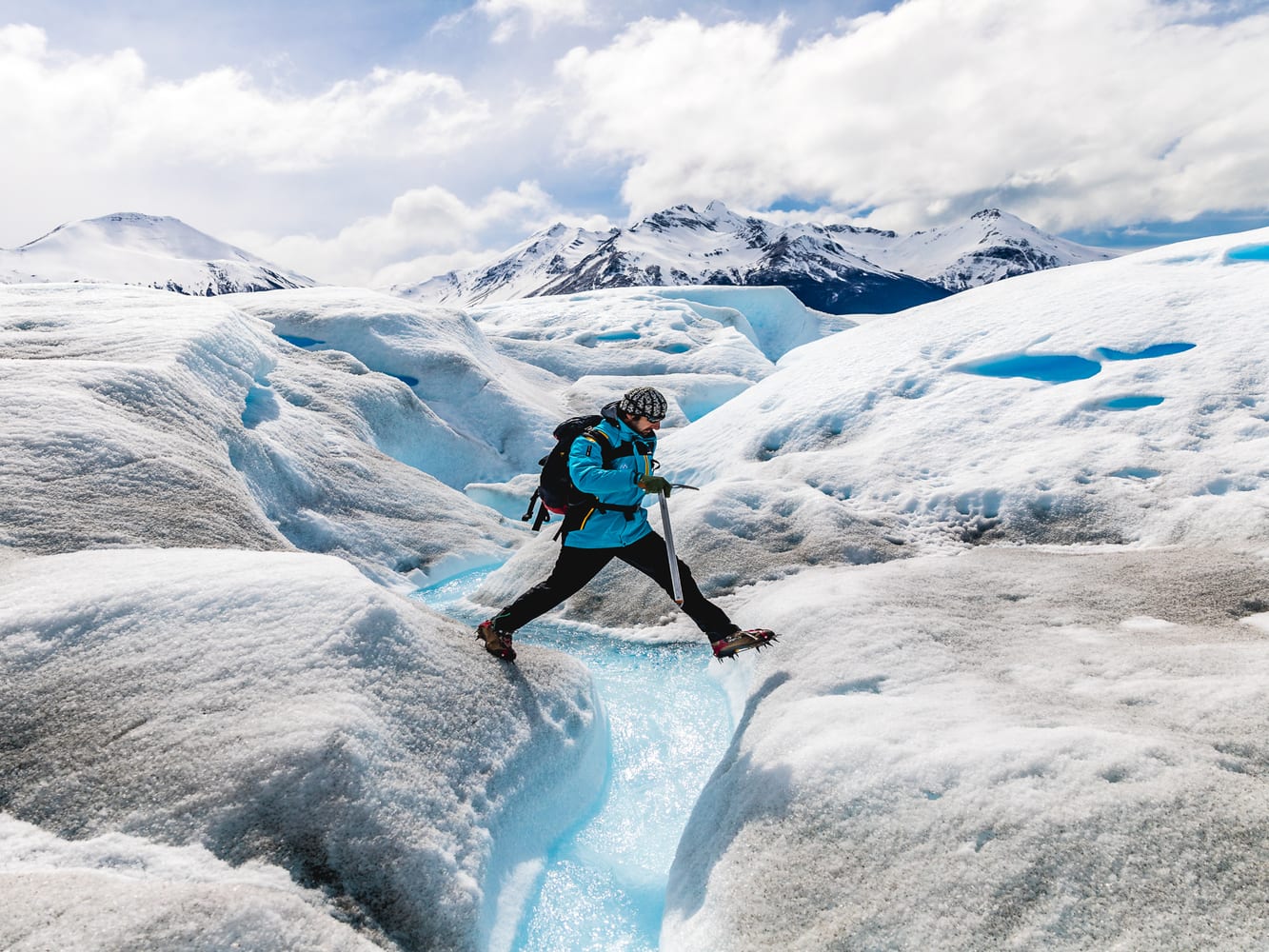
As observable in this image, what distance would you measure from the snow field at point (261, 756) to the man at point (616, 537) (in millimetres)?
552

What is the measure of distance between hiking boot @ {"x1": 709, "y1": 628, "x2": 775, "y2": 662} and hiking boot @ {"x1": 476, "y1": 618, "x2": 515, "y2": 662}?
63.0 inches

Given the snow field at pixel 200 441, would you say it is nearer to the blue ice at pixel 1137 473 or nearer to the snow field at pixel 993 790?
the snow field at pixel 993 790

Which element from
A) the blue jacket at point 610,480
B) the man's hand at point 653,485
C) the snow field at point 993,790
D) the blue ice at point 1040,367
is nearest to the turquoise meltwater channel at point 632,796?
the snow field at point 993,790

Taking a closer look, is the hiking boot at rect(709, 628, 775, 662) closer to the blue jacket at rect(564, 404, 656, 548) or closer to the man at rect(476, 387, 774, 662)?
the man at rect(476, 387, 774, 662)

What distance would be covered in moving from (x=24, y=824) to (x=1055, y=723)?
5.34 metres

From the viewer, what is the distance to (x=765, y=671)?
5.76 m

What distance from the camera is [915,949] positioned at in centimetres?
296

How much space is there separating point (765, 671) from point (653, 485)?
2095 mm

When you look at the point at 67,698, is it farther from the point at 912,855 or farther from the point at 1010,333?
the point at 1010,333

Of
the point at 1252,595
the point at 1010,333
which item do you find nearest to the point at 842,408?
the point at 1010,333

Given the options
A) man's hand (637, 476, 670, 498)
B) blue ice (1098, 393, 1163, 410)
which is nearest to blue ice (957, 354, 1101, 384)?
blue ice (1098, 393, 1163, 410)

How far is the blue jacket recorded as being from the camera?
195 inches

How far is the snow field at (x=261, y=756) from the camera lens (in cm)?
302

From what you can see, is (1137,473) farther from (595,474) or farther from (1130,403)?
(595,474)
